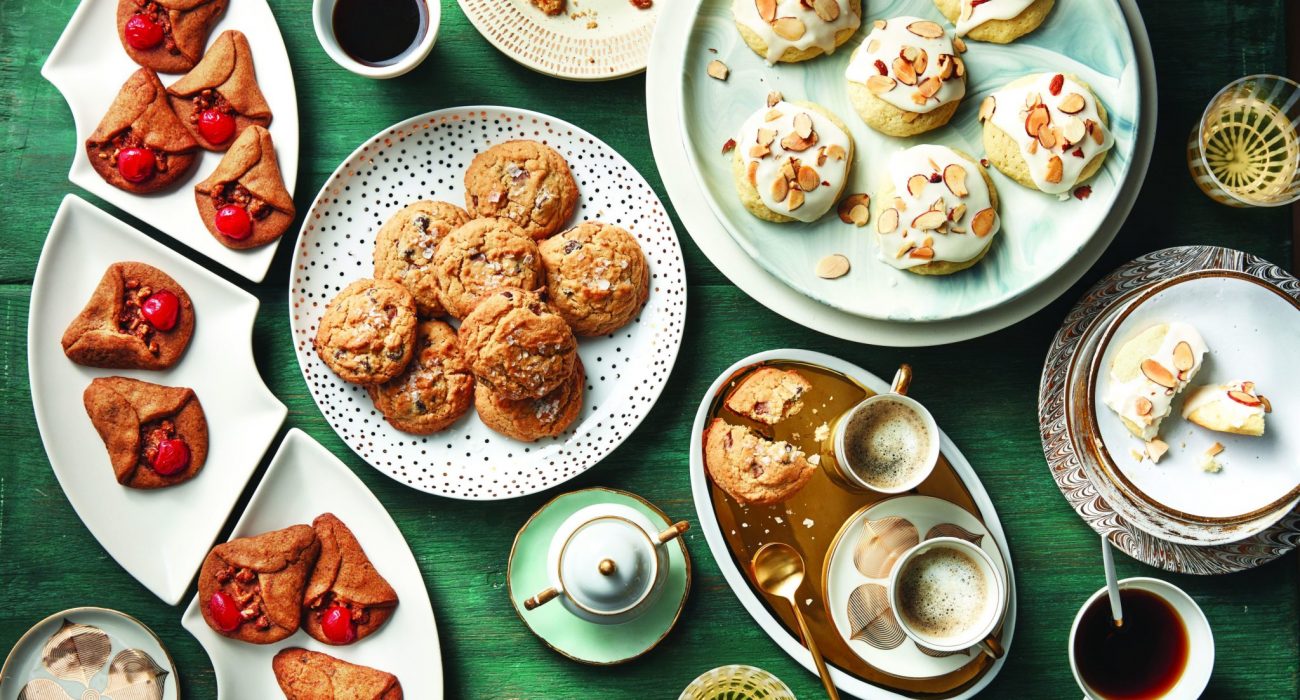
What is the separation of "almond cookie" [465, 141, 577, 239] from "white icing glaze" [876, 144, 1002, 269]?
2.24 ft

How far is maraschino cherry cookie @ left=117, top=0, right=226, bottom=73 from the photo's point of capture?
186 cm

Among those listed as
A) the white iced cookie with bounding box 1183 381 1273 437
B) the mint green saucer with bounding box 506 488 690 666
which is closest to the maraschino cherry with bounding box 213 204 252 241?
the mint green saucer with bounding box 506 488 690 666

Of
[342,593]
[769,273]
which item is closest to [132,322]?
[342,593]

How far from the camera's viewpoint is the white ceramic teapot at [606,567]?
1705 millimetres

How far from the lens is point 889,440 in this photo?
1.79 m

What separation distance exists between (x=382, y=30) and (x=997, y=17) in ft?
4.14

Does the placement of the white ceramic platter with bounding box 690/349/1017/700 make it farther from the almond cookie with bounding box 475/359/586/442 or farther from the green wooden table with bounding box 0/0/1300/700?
the almond cookie with bounding box 475/359/586/442

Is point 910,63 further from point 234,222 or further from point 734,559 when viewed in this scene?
point 234,222

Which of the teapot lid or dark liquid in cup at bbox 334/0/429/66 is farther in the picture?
dark liquid in cup at bbox 334/0/429/66

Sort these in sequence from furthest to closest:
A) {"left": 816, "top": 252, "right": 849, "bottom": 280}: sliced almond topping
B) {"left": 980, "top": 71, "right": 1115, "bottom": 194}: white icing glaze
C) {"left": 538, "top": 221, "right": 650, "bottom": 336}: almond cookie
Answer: {"left": 538, "top": 221, "right": 650, "bottom": 336}: almond cookie, {"left": 816, "top": 252, "right": 849, "bottom": 280}: sliced almond topping, {"left": 980, "top": 71, "right": 1115, "bottom": 194}: white icing glaze

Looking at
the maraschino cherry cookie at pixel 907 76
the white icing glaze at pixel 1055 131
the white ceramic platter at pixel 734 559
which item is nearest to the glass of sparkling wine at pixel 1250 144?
the white icing glaze at pixel 1055 131

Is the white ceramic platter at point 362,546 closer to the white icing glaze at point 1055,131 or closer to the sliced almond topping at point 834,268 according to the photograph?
the sliced almond topping at point 834,268

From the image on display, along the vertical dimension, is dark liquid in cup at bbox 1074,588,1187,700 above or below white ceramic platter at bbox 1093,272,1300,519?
below

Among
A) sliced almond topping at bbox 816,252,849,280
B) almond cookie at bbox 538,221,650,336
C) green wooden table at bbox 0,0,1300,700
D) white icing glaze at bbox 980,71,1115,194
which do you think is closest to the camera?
white icing glaze at bbox 980,71,1115,194
